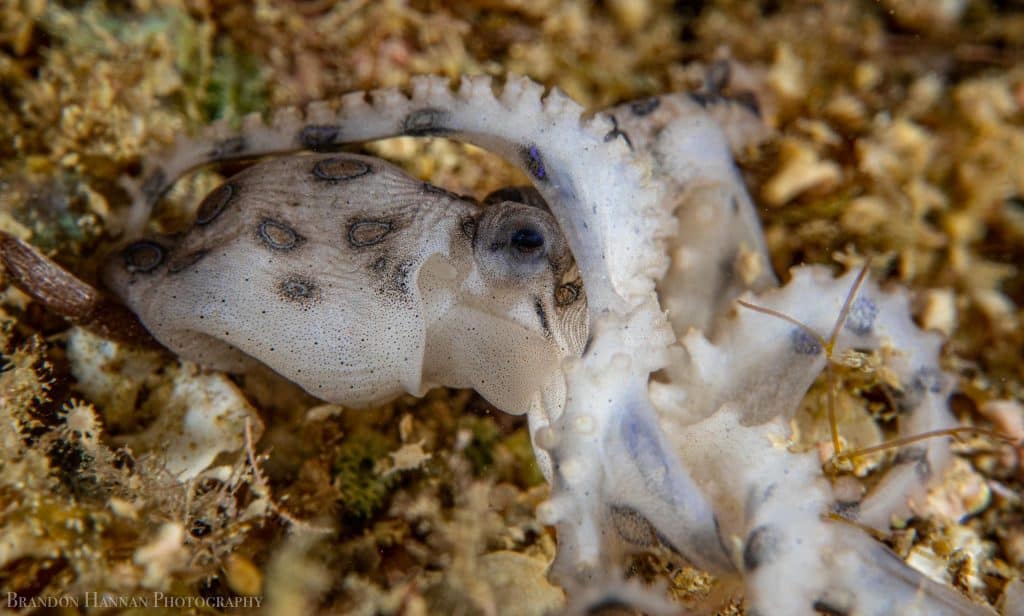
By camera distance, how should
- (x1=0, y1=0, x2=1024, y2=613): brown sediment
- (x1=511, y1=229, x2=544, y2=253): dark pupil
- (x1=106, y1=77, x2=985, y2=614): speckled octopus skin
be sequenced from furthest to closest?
(x1=511, y1=229, x2=544, y2=253): dark pupil
(x1=0, y1=0, x2=1024, y2=613): brown sediment
(x1=106, y1=77, x2=985, y2=614): speckled octopus skin

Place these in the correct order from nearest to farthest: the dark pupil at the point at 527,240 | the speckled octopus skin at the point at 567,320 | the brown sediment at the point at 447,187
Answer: the speckled octopus skin at the point at 567,320
the brown sediment at the point at 447,187
the dark pupil at the point at 527,240

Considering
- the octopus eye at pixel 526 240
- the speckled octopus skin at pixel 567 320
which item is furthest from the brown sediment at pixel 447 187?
the octopus eye at pixel 526 240

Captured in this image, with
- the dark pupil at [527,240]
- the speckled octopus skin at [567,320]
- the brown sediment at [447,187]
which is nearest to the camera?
the speckled octopus skin at [567,320]

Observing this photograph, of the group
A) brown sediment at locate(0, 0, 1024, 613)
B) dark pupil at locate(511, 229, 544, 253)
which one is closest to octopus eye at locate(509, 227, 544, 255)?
dark pupil at locate(511, 229, 544, 253)

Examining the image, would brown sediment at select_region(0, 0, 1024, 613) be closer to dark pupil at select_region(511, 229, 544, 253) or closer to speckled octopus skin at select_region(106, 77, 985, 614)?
speckled octopus skin at select_region(106, 77, 985, 614)

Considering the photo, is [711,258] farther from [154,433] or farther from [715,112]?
[154,433]

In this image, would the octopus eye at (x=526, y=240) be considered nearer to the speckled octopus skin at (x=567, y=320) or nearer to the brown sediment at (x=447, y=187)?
the speckled octopus skin at (x=567, y=320)

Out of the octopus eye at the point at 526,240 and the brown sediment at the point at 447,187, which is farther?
the octopus eye at the point at 526,240

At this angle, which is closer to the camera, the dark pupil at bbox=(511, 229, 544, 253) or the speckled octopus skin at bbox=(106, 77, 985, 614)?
the speckled octopus skin at bbox=(106, 77, 985, 614)
